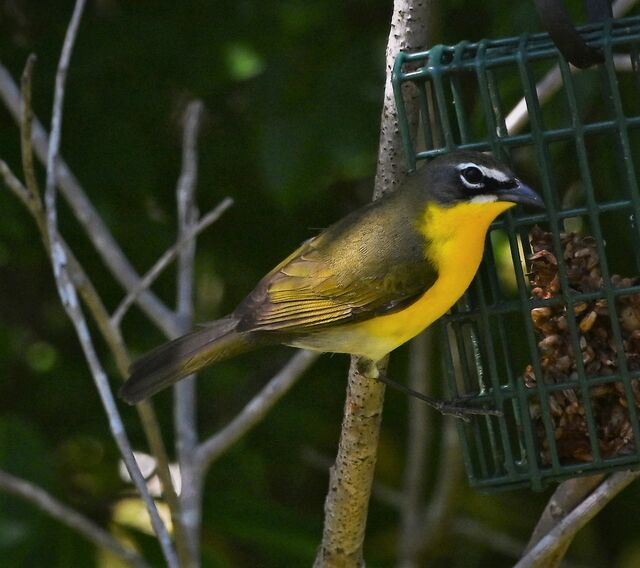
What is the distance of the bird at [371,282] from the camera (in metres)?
3.64

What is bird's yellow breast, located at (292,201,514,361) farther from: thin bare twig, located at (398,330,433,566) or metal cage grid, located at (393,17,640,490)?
thin bare twig, located at (398,330,433,566)

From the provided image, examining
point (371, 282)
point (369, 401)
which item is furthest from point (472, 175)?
point (369, 401)

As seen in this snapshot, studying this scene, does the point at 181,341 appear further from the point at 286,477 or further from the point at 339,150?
the point at 286,477

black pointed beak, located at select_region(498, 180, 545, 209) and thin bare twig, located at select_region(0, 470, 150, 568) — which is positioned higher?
black pointed beak, located at select_region(498, 180, 545, 209)

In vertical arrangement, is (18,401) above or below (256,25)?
below

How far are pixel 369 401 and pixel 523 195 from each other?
0.69m

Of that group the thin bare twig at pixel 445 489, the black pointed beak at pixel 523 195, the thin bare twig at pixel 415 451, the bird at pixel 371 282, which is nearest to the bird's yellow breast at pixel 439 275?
the bird at pixel 371 282

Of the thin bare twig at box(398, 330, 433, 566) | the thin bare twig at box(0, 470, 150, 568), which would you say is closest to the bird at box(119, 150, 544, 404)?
the thin bare twig at box(0, 470, 150, 568)

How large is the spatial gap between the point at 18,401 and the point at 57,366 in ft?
0.80

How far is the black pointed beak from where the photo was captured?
3.31m

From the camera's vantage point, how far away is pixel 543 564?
3609 millimetres

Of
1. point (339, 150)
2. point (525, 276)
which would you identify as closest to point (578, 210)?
point (525, 276)

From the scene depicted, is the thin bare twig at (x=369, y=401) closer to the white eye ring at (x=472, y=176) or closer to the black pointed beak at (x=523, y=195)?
the white eye ring at (x=472, y=176)

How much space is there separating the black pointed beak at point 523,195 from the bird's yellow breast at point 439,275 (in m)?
0.11
